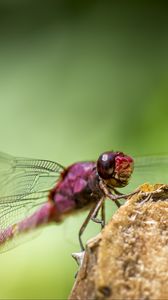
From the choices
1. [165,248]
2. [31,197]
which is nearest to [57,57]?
[31,197]

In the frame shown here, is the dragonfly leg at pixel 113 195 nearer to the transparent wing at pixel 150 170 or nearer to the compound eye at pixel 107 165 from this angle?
the compound eye at pixel 107 165

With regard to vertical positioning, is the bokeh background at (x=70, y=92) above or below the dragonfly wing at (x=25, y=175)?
above

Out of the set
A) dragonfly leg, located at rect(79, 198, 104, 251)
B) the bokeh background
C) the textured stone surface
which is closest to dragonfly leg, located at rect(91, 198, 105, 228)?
dragonfly leg, located at rect(79, 198, 104, 251)

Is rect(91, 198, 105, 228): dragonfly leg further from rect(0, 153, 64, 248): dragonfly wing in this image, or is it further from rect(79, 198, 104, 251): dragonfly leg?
rect(0, 153, 64, 248): dragonfly wing

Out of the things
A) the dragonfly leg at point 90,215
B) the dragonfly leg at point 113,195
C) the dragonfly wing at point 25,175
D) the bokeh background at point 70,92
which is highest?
the bokeh background at point 70,92

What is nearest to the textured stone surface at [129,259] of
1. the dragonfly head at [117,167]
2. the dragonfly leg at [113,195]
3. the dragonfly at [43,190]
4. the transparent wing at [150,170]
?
the dragonfly leg at [113,195]

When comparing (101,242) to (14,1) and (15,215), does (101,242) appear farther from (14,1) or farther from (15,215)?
(14,1)

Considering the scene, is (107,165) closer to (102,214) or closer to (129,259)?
(102,214)
